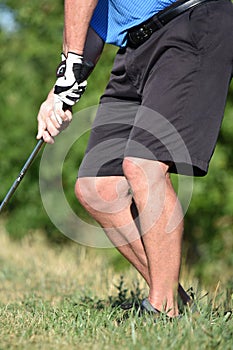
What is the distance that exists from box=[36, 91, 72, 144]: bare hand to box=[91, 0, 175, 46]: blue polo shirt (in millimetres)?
431

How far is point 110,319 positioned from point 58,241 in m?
6.19

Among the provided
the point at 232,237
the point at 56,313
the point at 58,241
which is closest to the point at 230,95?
the point at 232,237

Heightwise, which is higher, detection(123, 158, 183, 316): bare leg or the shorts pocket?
the shorts pocket

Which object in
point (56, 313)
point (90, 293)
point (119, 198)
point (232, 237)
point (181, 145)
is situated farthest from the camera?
point (232, 237)

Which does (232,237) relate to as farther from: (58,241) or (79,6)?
(79,6)

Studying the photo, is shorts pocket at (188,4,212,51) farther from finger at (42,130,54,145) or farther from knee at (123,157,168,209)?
finger at (42,130,54,145)

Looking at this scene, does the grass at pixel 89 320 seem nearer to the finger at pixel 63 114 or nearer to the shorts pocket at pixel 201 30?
the finger at pixel 63 114

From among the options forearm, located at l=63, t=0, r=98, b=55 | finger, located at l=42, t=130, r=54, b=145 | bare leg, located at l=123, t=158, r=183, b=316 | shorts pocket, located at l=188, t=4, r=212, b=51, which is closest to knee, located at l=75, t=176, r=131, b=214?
finger, located at l=42, t=130, r=54, b=145

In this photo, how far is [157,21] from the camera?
3.74m

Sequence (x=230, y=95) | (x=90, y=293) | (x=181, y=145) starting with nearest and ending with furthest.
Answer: (x=181, y=145) → (x=90, y=293) → (x=230, y=95)

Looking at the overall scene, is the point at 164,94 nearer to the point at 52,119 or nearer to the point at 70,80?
the point at 70,80

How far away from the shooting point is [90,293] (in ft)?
16.0

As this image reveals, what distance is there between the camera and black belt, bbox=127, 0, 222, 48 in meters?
3.70

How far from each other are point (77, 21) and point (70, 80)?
0.95 ft
